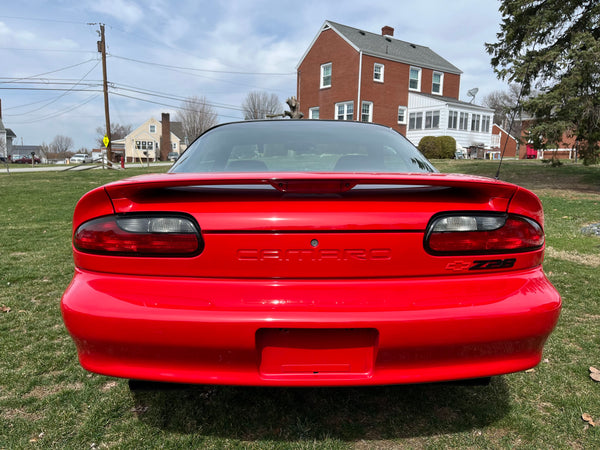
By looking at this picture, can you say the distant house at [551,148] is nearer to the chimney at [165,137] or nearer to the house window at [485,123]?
the house window at [485,123]

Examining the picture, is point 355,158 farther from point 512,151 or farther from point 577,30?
point 512,151

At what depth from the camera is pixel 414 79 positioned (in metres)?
30.4

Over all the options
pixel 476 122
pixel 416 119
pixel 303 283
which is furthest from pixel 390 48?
pixel 303 283

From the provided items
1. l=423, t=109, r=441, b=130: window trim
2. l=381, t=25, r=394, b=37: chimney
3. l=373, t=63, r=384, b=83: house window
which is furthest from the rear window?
l=381, t=25, r=394, b=37: chimney

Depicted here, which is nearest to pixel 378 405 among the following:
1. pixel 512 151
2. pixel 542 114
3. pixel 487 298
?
pixel 487 298

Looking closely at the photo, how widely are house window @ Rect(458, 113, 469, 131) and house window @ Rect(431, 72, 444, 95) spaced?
125 inches

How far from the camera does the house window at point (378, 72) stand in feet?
92.2

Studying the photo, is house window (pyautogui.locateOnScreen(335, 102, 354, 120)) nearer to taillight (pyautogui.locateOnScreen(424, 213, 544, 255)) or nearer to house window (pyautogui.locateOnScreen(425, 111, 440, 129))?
house window (pyautogui.locateOnScreen(425, 111, 440, 129))

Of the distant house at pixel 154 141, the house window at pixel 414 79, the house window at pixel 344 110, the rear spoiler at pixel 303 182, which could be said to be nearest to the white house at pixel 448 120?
the house window at pixel 414 79

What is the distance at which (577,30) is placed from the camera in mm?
12109

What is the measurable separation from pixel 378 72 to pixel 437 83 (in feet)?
20.3

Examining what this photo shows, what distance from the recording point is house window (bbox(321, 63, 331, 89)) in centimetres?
2908

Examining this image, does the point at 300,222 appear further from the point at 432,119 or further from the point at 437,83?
the point at 437,83

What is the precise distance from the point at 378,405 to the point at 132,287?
1.39m
